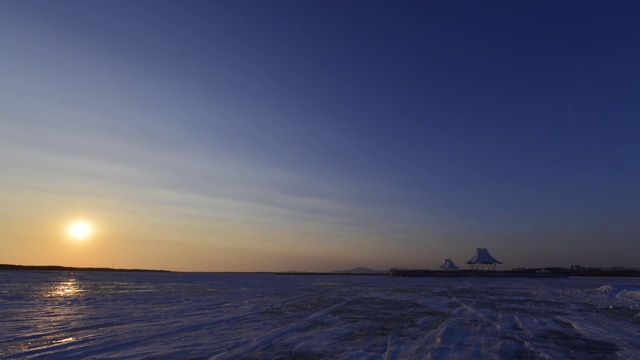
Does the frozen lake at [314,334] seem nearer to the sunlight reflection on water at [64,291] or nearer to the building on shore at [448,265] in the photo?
the sunlight reflection on water at [64,291]

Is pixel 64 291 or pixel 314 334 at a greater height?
pixel 64 291

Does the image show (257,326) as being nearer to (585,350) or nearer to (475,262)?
(585,350)

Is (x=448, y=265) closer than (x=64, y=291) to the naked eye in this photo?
No

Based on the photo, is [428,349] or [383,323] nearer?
[428,349]

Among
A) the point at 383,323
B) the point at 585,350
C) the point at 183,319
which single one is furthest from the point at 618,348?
the point at 183,319

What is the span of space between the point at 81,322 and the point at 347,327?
8980 millimetres

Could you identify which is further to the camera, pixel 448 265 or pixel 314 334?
pixel 448 265

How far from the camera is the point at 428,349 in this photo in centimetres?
925

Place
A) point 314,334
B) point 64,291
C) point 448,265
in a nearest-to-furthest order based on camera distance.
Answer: point 314,334
point 64,291
point 448,265

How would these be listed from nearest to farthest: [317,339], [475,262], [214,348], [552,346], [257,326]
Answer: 1. [214,348]
2. [552,346]
3. [317,339]
4. [257,326]
5. [475,262]

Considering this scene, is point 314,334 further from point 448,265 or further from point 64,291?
point 448,265

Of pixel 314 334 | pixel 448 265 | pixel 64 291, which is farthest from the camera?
pixel 448 265

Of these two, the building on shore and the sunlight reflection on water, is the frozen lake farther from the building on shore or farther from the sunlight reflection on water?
the building on shore

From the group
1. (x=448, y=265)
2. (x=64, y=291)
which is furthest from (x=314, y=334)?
(x=448, y=265)
